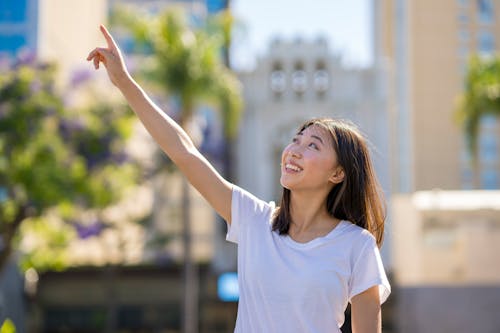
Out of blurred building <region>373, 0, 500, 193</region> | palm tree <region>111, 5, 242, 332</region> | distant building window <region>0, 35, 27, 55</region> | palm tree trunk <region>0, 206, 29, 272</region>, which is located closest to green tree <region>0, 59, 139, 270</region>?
palm tree trunk <region>0, 206, 29, 272</region>

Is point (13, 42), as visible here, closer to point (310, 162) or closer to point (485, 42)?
point (310, 162)

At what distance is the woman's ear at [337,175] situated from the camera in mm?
2549

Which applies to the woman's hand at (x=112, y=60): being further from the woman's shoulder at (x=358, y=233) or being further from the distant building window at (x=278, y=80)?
the distant building window at (x=278, y=80)

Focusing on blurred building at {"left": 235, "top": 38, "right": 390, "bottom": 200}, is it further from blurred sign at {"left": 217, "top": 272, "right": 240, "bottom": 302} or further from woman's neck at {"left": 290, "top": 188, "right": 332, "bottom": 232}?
woman's neck at {"left": 290, "top": 188, "right": 332, "bottom": 232}

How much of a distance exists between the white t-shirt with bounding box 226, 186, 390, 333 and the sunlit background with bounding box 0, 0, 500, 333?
11.9 meters

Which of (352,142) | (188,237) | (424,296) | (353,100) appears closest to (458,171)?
(353,100)

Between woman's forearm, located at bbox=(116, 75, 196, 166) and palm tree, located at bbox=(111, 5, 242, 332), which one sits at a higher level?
palm tree, located at bbox=(111, 5, 242, 332)

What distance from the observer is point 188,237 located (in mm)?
23297

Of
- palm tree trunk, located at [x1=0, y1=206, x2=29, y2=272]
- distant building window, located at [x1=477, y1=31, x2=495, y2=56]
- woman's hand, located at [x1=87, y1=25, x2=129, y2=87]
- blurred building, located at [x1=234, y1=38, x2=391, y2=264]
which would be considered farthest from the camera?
distant building window, located at [x1=477, y1=31, x2=495, y2=56]

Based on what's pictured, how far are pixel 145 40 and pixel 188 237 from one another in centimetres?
Answer: 499

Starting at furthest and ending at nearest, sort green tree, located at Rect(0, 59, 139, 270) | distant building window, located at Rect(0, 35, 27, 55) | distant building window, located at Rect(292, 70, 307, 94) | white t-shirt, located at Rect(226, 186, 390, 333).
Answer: distant building window, located at Rect(292, 70, 307, 94)
distant building window, located at Rect(0, 35, 27, 55)
green tree, located at Rect(0, 59, 139, 270)
white t-shirt, located at Rect(226, 186, 390, 333)

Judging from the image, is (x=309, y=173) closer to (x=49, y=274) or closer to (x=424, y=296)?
(x=424, y=296)

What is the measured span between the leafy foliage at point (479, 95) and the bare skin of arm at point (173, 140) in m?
21.3

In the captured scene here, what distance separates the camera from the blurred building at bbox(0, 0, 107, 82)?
26750 mm
